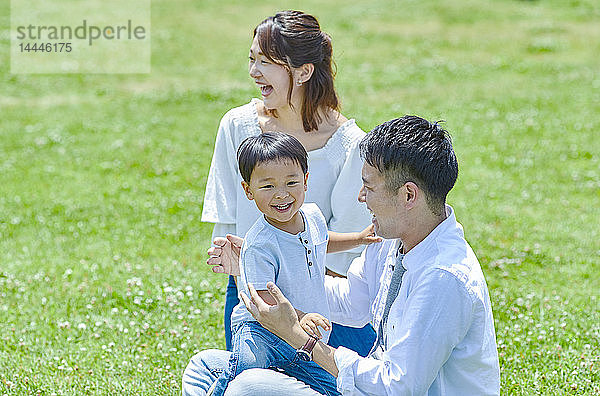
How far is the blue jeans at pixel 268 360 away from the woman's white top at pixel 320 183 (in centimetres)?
96

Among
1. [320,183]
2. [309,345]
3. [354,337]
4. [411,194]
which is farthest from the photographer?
[320,183]

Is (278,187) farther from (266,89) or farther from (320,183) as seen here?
(266,89)

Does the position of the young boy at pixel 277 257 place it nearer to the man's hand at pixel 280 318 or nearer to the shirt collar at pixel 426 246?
the man's hand at pixel 280 318

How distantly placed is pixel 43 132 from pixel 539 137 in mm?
7408

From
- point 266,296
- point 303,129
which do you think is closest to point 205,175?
point 303,129

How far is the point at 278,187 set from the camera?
12.1ft

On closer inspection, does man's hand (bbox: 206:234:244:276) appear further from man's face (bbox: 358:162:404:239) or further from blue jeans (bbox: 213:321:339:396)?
man's face (bbox: 358:162:404:239)

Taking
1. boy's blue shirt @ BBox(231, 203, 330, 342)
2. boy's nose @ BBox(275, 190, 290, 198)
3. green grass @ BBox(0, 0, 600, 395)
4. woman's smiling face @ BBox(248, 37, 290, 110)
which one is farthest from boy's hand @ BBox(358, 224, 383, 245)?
green grass @ BBox(0, 0, 600, 395)

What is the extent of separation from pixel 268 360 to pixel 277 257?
0.47m

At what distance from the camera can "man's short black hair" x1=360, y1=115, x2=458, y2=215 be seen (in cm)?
321

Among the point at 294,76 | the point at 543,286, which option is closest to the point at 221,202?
the point at 294,76

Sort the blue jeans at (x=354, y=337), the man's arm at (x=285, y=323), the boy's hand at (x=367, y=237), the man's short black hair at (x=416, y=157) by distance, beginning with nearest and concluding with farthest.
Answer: the man's short black hair at (x=416, y=157), the man's arm at (x=285, y=323), the boy's hand at (x=367, y=237), the blue jeans at (x=354, y=337)

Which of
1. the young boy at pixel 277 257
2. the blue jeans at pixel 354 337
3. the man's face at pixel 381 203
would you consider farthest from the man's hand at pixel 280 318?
the blue jeans at pixel 354 337

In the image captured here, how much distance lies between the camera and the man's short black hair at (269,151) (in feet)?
12.0
